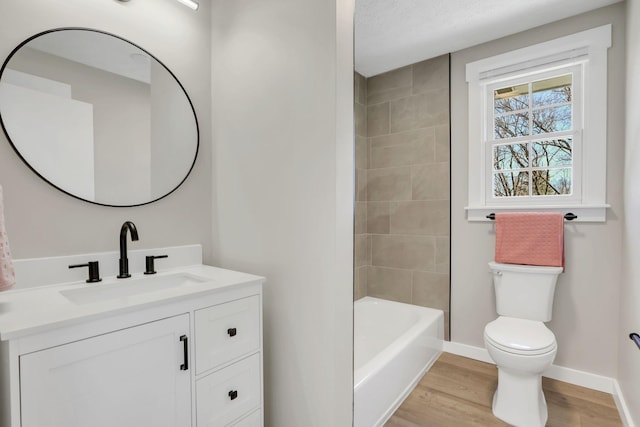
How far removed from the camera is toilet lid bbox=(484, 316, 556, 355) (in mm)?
1705

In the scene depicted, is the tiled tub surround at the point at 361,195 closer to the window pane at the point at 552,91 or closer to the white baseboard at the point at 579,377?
the white baseboard at the point at 579,377

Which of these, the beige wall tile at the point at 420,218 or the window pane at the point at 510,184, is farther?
the beige wall tile at the point at 420,218

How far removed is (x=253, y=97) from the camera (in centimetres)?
158

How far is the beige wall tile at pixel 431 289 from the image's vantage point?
267cm

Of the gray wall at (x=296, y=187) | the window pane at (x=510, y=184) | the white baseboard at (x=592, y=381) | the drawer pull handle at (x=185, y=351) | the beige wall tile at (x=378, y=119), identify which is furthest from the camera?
the beige wall tile at (x=378, y=119)

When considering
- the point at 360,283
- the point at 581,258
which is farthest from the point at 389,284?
the point at 581,258

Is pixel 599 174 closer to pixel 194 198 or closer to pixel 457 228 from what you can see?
pixel 457 228

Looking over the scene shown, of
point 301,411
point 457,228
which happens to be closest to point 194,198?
point 301,411

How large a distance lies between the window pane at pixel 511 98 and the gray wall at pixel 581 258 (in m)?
0.24

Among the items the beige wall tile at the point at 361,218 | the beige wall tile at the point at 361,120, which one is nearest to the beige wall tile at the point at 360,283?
the beige wall tile at the point at 361,218

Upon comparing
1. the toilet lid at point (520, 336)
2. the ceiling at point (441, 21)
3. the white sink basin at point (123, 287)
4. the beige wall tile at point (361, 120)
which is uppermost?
the ceiling at point (441, 21)

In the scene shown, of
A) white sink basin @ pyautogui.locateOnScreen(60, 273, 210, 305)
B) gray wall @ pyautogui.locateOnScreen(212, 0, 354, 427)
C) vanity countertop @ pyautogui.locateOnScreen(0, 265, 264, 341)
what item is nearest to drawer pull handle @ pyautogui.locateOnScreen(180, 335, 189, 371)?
vanity countertop @ pyautogui.locateOnScreen(0, 265, 264, 341)

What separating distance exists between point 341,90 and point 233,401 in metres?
1.33

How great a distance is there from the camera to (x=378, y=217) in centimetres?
302
